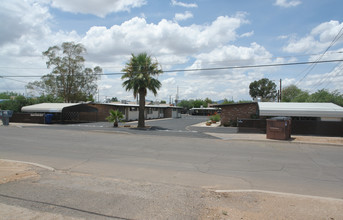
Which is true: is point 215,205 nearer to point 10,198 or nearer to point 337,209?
point 337,209

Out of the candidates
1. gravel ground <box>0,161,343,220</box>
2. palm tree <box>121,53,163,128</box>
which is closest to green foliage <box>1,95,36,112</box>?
palm tree <box>121,53,163,128</box>

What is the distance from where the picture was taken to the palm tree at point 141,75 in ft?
86.7

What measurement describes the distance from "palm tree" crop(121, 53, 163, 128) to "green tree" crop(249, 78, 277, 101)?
206 ft

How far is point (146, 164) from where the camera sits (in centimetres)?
915

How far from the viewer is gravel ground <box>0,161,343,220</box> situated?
175 inches

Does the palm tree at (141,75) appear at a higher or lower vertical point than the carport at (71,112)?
higher

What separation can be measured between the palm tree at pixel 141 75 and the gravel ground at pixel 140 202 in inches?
805

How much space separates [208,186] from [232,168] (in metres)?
2.56

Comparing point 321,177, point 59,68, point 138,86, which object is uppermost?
point 59,68

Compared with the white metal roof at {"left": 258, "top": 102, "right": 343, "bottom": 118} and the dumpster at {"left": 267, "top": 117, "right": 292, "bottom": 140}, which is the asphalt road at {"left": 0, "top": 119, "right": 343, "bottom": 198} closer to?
the dumpster at {"left": 267, "top": 117, "right": 292, "bottom": 140}

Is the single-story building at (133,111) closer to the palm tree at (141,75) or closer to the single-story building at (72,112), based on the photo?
the single-story building at (72,112)

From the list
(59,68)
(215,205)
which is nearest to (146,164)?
(215,205)

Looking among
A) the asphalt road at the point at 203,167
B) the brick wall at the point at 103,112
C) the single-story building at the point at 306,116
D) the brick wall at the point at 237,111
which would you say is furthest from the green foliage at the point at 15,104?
the single-story building at the point at 306,116

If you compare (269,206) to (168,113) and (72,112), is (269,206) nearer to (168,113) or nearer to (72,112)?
(72,112)
